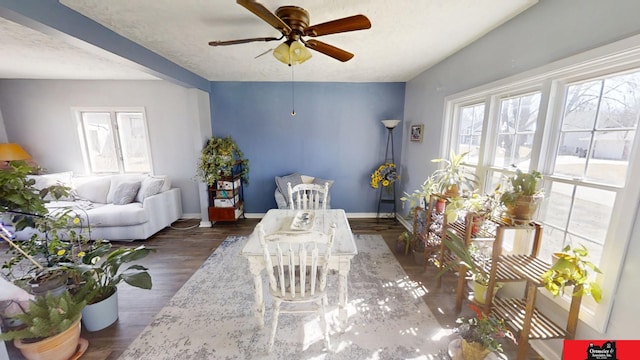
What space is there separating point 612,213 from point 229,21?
2.79 meters

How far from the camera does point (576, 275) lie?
48.5 inches

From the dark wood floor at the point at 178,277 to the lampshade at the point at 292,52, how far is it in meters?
2.39

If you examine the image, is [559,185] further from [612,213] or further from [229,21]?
[229,21]

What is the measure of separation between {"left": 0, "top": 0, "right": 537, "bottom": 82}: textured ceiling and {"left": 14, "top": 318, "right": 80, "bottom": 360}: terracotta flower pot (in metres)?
2.22

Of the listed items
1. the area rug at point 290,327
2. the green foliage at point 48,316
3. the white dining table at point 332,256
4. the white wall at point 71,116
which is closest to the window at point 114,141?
the white wall at point 71,116

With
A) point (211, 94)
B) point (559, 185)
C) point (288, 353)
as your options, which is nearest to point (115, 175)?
point (211, 94)

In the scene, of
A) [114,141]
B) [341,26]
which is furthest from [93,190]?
[341,26]

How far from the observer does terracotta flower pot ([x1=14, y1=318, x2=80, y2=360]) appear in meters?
1.37

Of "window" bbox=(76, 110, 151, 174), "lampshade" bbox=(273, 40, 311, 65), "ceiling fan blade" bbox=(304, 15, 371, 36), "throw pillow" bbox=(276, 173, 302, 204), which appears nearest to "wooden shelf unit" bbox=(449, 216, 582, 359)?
"ceiling fan blade" bbox=(304, 15, 371, 36)

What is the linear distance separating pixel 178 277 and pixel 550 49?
12.3 feet

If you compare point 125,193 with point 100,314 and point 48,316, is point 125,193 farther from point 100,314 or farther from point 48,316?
point 48,316

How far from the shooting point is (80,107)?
3822mm

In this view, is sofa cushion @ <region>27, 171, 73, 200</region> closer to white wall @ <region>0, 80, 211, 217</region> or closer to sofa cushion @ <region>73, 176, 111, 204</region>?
sofa cushion @ <region>73, 176, 111, 204</region>

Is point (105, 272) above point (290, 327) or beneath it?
above
